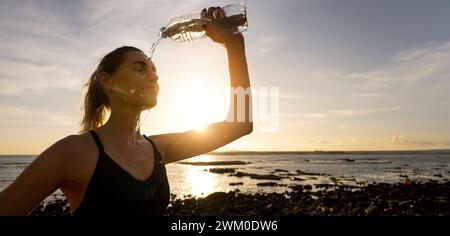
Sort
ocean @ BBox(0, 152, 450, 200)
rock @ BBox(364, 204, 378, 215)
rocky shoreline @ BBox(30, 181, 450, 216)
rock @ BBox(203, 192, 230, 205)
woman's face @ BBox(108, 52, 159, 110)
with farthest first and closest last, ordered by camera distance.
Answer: ocean @ BBox(0, 152, 450, 200), rock @ BBox(203, 192, 230, 205), rocky shoreline @ BBox(30, 181, 450, 216), rock @ BBox(364, 204, 378, 215), woman's face @ BBox(108, 52, 159, 110)

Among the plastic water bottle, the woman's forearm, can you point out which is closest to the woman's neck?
the woman's forearm

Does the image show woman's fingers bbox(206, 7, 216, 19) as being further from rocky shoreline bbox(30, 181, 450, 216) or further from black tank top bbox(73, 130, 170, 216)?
rocky shoreline bbox(30, 181, 450, 216)

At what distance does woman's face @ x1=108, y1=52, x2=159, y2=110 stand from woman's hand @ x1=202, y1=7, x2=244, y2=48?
0.58 metres

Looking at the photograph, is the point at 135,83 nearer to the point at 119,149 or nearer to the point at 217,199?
the point at 119,149

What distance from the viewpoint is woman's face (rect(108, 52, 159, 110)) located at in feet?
10.1

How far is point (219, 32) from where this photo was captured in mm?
3297

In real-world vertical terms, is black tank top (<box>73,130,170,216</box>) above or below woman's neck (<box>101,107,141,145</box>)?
below

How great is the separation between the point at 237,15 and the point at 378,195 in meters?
25.8

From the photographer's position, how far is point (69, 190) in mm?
2709

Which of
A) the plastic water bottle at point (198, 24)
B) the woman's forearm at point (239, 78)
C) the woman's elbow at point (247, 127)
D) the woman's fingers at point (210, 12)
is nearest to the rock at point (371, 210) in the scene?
the plastic water bottle at point (198, 24)

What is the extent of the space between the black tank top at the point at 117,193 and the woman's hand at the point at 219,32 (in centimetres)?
123
